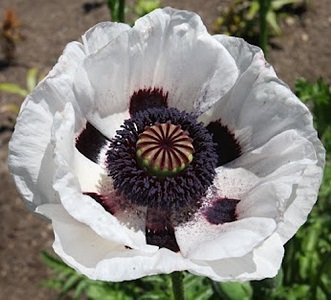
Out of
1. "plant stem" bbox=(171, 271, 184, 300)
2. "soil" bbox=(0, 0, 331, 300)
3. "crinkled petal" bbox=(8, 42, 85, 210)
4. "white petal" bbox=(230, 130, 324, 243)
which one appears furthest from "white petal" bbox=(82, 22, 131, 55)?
"soil" bbox=(0, 0, 331, 300)

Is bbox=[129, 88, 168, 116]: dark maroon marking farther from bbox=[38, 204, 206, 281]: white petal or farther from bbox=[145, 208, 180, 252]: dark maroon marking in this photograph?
bbox=[38, 204, 206, 281]: white petal

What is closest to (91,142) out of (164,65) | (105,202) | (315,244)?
(105,202)

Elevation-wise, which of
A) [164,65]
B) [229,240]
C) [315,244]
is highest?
[164,65]

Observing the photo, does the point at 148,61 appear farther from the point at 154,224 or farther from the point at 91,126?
the point at 154,224

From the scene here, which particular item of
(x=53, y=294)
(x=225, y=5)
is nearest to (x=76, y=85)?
(x=53, y=294)

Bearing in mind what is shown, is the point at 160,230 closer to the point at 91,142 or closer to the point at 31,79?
the point at 91,142
